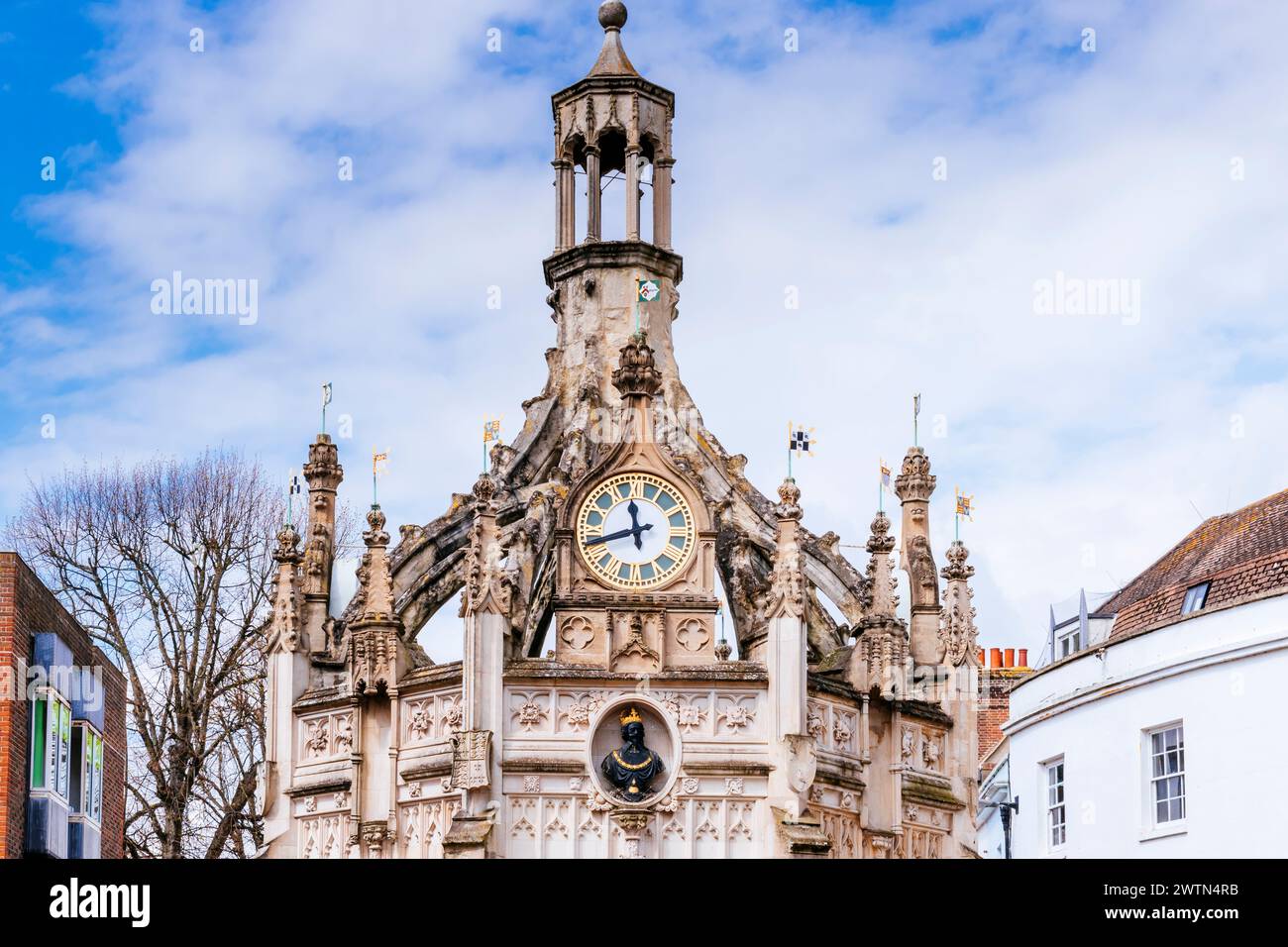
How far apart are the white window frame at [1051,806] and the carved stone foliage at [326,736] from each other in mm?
13111

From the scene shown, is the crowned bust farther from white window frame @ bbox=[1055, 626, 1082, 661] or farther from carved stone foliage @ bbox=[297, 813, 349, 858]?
white window frame @ bbox=[1055, 626, 1082, 661]

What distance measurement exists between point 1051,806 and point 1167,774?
4839mm

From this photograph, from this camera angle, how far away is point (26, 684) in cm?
3772

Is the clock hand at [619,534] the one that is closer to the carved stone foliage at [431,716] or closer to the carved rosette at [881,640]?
the carved stone foliage at [431,716]

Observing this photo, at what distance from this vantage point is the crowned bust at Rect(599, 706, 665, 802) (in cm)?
4516

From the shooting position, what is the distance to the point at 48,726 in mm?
38656

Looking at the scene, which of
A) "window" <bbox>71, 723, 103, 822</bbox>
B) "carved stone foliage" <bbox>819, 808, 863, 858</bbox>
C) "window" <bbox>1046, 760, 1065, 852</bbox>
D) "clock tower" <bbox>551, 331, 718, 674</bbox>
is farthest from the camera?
"window" <bbox>1046, 760, 1065, 852</bbox>

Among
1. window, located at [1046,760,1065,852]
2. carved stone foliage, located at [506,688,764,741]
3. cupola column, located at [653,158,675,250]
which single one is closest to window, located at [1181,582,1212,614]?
window, located at [1046,760,1065,852]

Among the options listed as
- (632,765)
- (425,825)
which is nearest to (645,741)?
(632,765)

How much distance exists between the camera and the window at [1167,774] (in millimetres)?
42906

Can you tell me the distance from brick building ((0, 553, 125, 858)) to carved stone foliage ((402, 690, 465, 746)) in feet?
18.2
